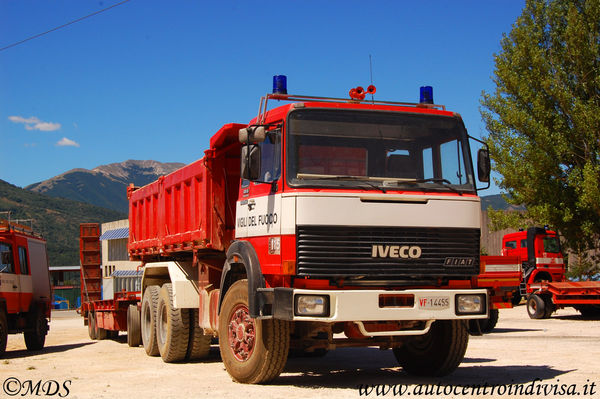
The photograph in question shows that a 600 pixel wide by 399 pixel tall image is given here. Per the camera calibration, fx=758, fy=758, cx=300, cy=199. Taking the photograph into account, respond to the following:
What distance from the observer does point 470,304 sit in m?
8.91

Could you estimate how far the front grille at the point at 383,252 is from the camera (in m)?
8.27

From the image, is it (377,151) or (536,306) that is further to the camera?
(536,306)

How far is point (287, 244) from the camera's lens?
27.5 feet

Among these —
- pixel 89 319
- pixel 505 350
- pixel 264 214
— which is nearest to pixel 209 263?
pixel 264 214

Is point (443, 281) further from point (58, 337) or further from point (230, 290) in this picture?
point (58, 337)

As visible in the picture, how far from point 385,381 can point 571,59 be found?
21999mm

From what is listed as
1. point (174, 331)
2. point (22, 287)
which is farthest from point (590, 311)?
point (22, 287)

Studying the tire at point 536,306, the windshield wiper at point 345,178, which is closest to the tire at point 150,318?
the windshield wiper at point 345,178

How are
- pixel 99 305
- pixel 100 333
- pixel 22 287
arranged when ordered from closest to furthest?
pixel 22 287
pixel 99 305
pixel 100 333

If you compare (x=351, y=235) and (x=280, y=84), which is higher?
(x=280, y=84)

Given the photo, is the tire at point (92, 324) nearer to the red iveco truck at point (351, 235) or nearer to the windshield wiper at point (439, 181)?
the red iveco truck at point (351, 235)

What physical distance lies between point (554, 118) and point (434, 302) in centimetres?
2185

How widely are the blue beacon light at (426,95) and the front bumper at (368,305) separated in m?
2.58

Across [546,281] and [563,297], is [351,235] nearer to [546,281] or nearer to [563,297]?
[563,297]
